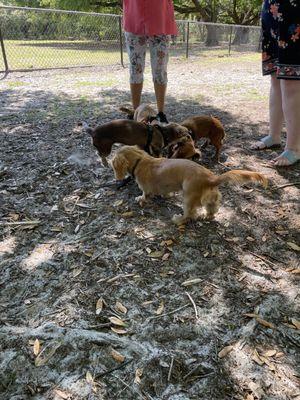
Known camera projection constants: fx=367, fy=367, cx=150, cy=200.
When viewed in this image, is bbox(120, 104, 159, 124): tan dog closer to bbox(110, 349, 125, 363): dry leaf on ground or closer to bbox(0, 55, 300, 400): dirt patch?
bbox(0, 55, 300, 400): dirt patch

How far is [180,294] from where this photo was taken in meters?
2.40

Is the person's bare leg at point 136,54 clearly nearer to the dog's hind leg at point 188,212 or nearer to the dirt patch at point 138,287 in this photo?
the dirt patch at point 138,287

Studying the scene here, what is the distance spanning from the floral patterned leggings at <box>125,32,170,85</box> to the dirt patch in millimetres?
1376

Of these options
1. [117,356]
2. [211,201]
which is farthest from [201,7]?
[117,356]

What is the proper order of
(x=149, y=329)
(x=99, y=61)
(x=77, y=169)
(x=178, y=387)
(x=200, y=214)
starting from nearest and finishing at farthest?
(x=178, y=387) < (x=149, y=329) < (x=200, y=214) < (x=77, y=169) < (x=99, y=61)

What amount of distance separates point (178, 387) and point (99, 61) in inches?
498

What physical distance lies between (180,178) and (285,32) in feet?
5.84

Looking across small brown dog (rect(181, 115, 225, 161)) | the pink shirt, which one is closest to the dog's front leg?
small brown dog (rect(181, 115, 225, 161))

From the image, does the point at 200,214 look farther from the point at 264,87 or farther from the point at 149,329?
the point at 264,87

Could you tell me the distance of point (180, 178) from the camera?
10.1ft

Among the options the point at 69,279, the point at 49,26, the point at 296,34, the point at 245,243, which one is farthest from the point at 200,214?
the point at 49,26

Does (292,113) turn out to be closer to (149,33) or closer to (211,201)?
(211,201)

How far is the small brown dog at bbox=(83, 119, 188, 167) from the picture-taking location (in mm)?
4078

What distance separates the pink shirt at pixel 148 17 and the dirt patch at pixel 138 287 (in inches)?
67.5
